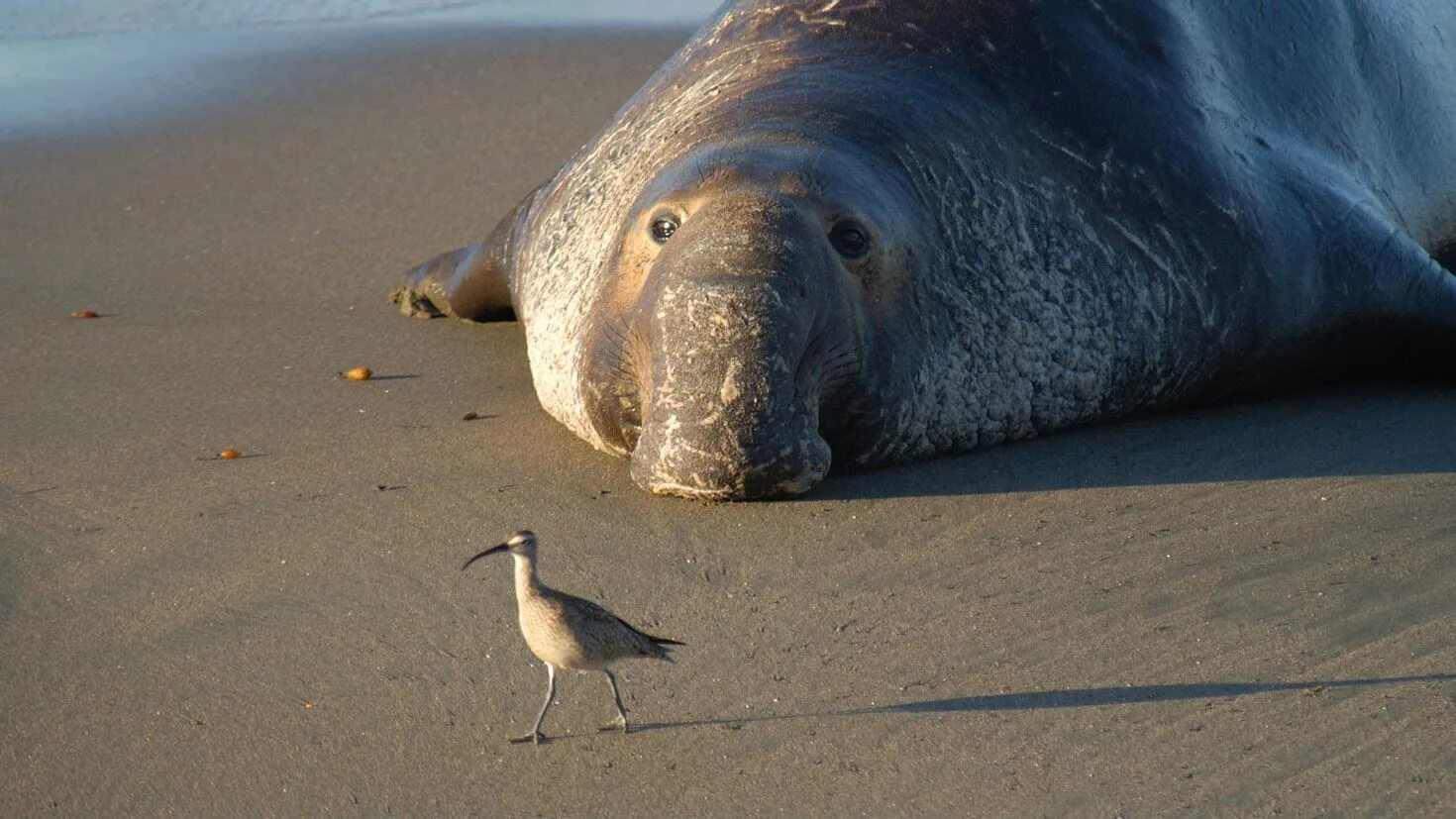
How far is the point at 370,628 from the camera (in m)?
4.40

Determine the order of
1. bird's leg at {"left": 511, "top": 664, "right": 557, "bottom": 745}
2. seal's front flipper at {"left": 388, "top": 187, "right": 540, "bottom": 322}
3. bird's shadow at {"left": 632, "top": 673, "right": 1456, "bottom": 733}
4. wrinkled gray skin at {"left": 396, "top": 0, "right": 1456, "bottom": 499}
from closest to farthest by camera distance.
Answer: bird's leg at {"left": 511, "top": 664, "right": 557, "bottom": 745}, bird's shadow at {"left": 632, "top": 673, "right": 1456, "bottom": 733}, wrinkled gray skin at {"left": 396, "top": 0, "right": 1456, "bottom": 499}, seal's front flipper at {"left": 388, "top": 187, "right": 540, "bottom": 322}

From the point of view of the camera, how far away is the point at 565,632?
12.0 feet

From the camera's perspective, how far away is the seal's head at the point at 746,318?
4.88m

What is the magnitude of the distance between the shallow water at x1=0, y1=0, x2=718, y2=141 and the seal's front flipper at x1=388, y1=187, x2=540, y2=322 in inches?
141

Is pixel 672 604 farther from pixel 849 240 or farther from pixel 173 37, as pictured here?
pixel 173 37

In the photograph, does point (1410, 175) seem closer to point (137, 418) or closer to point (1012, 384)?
point (1012, 384)

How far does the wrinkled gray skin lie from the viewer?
4.98m

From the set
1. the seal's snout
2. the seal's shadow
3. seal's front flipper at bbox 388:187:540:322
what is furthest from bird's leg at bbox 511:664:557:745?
seal's front flipper at bbox 388:187:540:322

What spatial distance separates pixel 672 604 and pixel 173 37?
960 centimetres

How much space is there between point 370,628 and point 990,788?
148 cm

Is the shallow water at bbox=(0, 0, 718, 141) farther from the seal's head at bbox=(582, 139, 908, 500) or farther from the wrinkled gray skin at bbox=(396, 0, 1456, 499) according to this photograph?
the seal's head at bbox=(582, 139, 908, 500)

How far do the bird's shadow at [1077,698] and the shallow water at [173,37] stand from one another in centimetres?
725

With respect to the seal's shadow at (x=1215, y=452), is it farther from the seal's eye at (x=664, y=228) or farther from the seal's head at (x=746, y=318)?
the seal's eye at (x=664, y=228)

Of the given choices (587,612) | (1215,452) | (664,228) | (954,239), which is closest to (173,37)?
(664,228)
